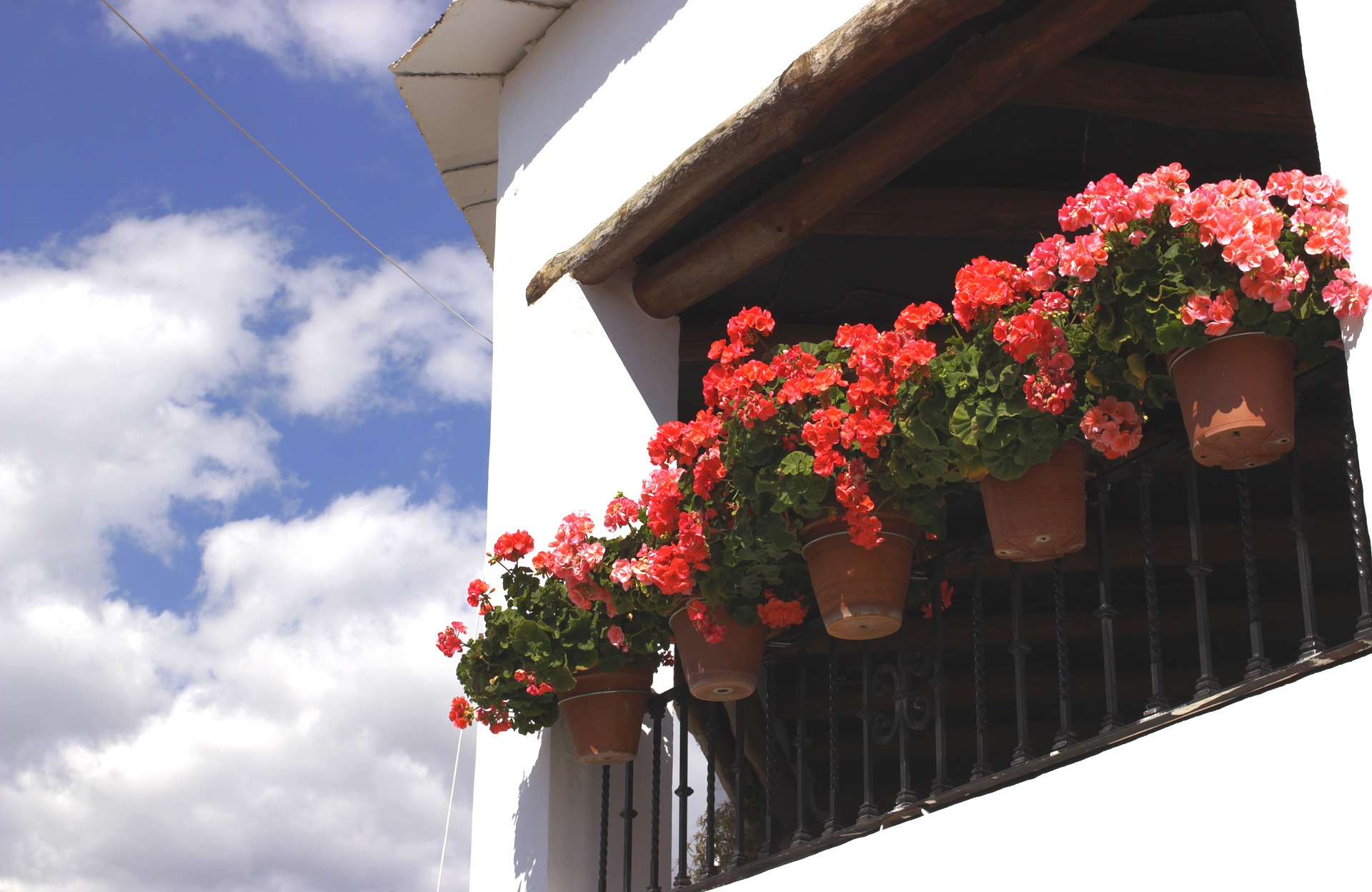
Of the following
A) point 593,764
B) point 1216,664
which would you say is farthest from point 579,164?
point 1216,664

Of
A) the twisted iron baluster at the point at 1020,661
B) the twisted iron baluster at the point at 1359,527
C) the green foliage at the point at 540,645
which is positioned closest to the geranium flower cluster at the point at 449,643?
the green foliage at the point at 540,645

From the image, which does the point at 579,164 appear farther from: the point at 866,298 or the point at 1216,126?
the point at 1216,126

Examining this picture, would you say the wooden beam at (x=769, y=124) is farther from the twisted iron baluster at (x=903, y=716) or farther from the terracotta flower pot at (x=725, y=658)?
the twisted iron baluster at (x=903, y=716)

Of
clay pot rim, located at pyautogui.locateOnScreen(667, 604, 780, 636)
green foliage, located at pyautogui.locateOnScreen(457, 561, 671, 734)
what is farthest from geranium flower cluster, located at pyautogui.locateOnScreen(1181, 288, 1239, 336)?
green foliage, located at pyautogui.locateOnScreen(457, 561, 671, 734)

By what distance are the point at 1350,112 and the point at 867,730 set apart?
6.18 ft

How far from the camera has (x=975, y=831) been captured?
10.9 feet

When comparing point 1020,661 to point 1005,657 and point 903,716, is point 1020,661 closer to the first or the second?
point 903,716

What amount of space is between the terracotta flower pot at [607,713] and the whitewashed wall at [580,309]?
0.24 metres

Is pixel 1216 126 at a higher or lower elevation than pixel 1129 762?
higher

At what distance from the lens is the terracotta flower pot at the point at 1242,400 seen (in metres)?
2.92

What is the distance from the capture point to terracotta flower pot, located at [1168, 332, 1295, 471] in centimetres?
292

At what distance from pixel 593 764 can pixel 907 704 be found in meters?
1.15

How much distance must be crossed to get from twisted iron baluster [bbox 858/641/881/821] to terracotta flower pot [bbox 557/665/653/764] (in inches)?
28.8

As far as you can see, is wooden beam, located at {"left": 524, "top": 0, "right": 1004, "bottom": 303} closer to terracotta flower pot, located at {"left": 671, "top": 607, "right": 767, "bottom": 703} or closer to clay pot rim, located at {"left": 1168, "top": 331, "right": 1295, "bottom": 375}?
clay pot rim, located at {"left": 1168, "top": 331, "right": 1295, "bottom": 375}
